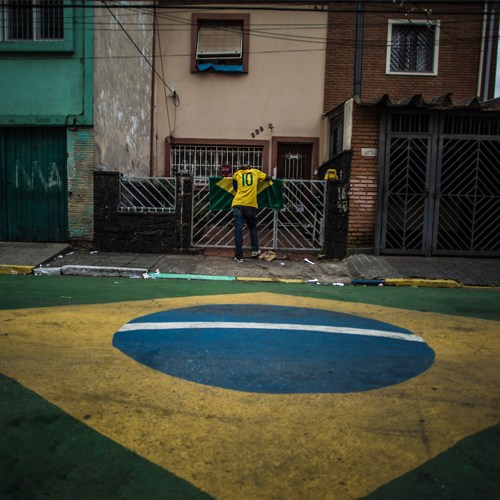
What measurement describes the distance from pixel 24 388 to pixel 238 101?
11711 millimetres

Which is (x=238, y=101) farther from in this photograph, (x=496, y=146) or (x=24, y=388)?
(x=24, y=388)

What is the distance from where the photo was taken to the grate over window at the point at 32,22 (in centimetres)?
947

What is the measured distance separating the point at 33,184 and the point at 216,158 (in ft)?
18.1

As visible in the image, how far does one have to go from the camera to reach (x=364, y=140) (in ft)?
30.5

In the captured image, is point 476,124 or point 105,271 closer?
point 105,271

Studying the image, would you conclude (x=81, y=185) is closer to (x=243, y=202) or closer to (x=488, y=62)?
(x=243, y=202)

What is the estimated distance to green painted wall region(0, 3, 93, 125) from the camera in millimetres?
9266

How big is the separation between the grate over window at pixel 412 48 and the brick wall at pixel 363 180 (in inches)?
190

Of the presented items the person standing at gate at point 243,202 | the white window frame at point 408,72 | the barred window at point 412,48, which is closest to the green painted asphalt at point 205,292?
the person standing at gate at point 243,202

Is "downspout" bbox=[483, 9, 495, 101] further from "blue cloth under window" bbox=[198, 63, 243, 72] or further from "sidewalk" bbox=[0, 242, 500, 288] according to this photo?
"blue cloth under window" bbox=[198, 63, 243, 72]

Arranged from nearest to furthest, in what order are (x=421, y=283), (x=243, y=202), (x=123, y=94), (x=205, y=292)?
1. (x=205, y=292)
2. (x=421, y=283)
3. (x=243, y=202)
4. (x=123, y=94)

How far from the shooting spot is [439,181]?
929 cm

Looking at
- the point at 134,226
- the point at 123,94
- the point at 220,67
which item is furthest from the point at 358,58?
the point at 134,226

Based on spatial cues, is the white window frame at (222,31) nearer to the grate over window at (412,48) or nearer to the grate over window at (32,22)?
the grate over window at (32,22)
